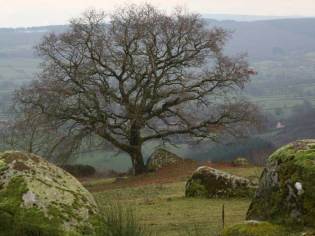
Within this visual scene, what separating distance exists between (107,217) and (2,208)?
162cm

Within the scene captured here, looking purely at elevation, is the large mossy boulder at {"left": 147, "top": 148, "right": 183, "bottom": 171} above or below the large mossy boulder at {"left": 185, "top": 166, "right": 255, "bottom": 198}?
below

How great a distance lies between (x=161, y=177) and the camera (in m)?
33.3

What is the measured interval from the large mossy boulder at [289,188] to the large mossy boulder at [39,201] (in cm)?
306

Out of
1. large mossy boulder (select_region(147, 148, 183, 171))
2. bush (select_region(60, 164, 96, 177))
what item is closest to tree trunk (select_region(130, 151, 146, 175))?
large mossy boulder (select_region(147, 148, 183, 171))

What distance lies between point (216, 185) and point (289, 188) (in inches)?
434

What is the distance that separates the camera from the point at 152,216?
15898 mm

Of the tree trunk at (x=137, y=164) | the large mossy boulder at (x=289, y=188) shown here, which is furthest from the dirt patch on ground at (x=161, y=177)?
the large mossy boulder at (x=289, y=188)

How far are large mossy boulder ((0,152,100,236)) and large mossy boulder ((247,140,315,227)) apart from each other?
10.0ft

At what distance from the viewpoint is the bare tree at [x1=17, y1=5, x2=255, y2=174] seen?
35031 mm

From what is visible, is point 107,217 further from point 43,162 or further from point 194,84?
point 194,84

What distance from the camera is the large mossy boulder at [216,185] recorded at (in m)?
20.4

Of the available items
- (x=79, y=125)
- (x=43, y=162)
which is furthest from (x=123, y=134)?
(x=43, y=162)

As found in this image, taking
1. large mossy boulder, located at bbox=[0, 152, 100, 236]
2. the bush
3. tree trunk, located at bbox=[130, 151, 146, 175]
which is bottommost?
the bush

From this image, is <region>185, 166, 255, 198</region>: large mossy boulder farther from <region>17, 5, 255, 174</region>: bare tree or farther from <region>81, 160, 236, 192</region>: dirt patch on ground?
<region>17, 5, 255, 174</region>: bare tree
